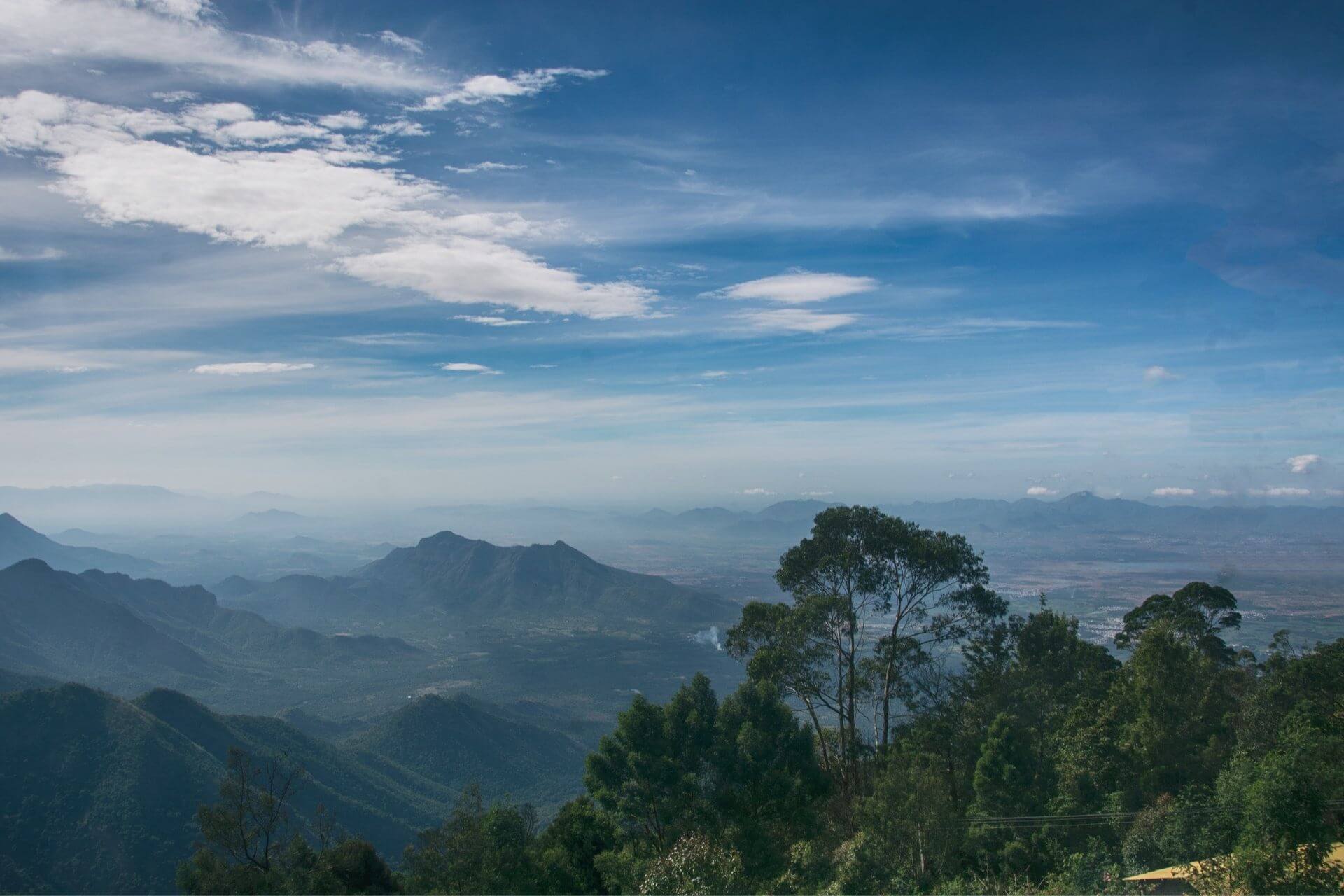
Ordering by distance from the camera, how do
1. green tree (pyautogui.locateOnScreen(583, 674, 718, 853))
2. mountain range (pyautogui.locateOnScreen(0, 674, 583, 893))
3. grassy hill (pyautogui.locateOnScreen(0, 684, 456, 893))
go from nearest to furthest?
green tree (pyautogui.locateOnScreen(583, 674, 718, 853)) < grassy hill (pyautogui.locateOnScreen(0, 684, 456, 893)) < mountain range (pyautogui.locateOnScreen(0, 674, 583, 893))

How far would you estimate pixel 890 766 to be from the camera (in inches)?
591

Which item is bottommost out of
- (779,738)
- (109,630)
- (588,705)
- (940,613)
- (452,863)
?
(588,705)

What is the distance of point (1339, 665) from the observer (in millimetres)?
20625

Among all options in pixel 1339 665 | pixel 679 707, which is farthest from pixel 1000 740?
pixel 1339 665

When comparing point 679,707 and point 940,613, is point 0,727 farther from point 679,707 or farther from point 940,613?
point 940,613

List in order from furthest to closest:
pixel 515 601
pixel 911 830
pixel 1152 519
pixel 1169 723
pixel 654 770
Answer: pixel 515 601 < pixel 1152 519 < pixel 654 770 < pixel 1169 723 < pixel 911 830

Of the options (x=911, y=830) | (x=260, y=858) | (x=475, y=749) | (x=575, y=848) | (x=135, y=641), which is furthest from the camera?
(x=135, y=641)

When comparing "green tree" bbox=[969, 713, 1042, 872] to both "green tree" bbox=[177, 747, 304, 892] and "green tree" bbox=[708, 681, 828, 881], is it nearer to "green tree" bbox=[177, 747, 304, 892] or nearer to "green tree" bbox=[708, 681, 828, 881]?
"green tree" bbox=[708, 681, 828, 881]

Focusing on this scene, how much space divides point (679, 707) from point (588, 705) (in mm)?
89673

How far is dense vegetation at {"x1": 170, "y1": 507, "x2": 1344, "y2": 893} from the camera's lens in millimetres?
13250

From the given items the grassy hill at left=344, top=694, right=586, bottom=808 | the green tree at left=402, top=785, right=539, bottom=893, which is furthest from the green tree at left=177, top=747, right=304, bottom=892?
the grassy hill at left=344, top=694, right=586, bottom=808

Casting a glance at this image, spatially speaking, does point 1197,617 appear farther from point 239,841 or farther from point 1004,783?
point 239,841

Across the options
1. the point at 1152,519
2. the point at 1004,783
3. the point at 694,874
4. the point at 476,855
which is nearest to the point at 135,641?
the point at 476,855

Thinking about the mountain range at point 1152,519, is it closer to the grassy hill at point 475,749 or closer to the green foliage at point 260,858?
the grassy hill at point 475,749
